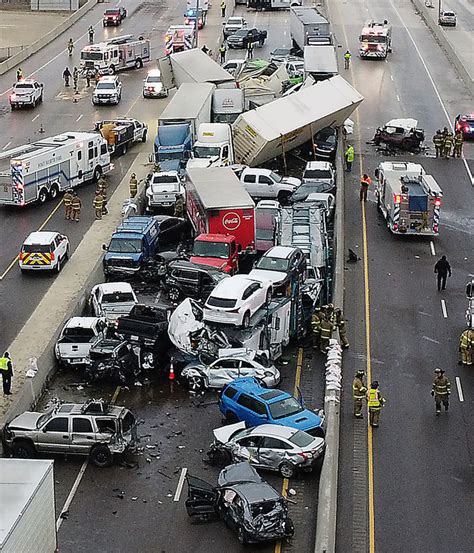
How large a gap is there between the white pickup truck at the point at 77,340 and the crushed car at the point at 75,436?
5.16 metres

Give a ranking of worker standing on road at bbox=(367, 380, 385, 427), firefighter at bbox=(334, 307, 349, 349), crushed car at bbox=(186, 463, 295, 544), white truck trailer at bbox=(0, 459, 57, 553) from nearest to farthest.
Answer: white truck trailer at bbox=(0, 459, 57, 553)
crushed car at bbox=(186, 463, 295, 544)
worker standing on road at bbox=(367, 380, 385, 427)
firefighter at bbox=(334, 307, 349, 349)

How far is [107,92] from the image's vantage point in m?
70.6

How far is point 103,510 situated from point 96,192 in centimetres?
2558

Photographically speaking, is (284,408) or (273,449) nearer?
(273,449)

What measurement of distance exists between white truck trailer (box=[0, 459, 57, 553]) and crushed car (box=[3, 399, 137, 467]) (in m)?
5.85

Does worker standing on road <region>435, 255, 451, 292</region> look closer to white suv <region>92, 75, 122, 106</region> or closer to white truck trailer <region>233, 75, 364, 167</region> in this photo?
white truck trailer <region>233, 75, 364, 167</region>

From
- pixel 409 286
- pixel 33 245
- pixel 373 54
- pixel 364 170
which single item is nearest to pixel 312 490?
pixel 409 286

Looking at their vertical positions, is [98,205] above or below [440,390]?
below

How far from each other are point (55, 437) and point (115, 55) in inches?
2188

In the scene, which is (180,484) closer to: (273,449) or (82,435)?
(273,449)

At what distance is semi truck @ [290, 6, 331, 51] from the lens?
78750 millimetres

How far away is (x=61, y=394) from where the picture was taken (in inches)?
1288

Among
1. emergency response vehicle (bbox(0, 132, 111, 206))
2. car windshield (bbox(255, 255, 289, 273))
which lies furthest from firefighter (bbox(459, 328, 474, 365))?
emergency response vehicle (bbox(0, 132, 111, 206))

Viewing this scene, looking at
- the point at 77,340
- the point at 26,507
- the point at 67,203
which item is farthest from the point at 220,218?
the point at 26,507
